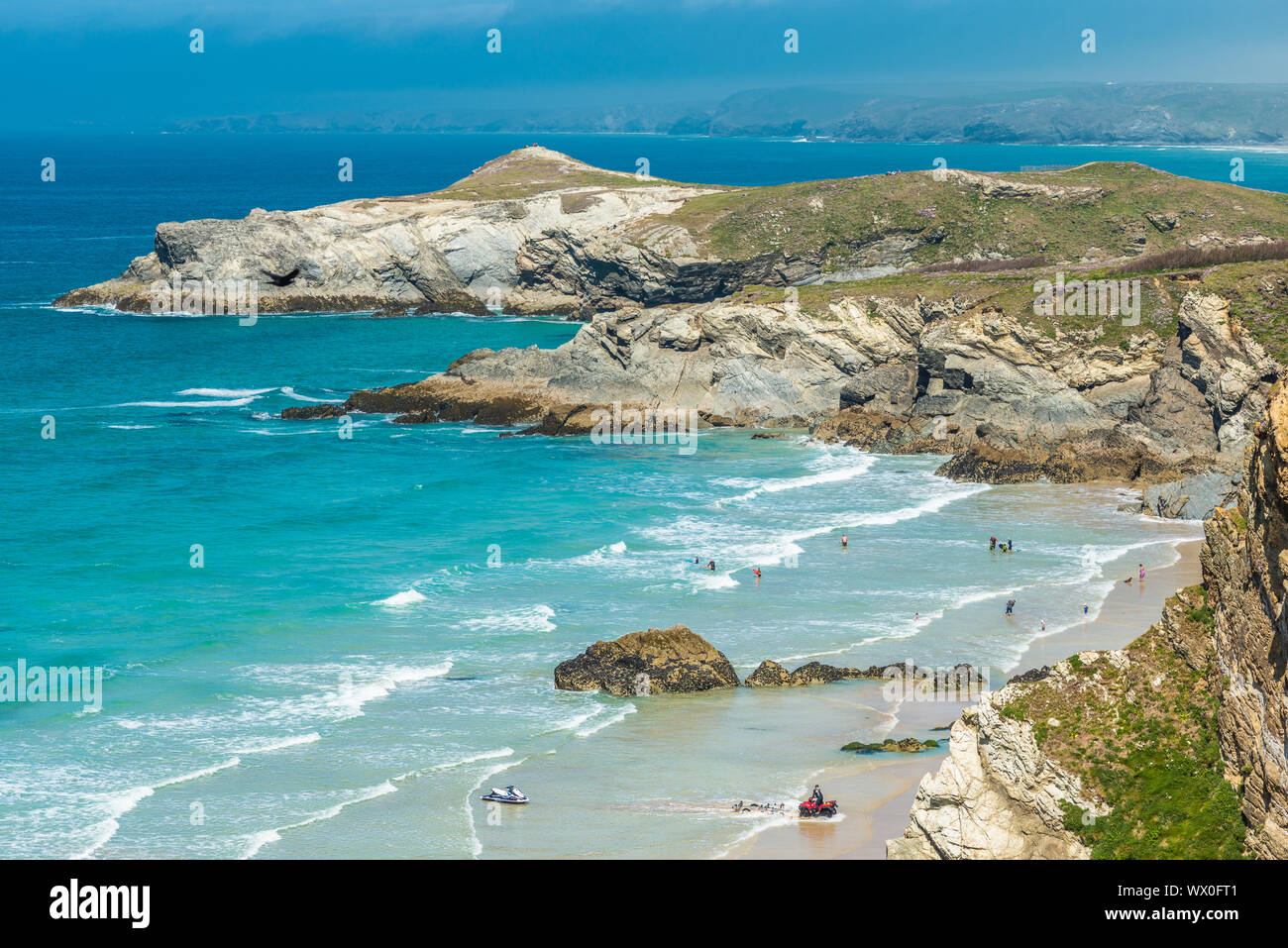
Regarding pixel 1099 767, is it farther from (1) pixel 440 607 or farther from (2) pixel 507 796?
(1) pixel 440 607

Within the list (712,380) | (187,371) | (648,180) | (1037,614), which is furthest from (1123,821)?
(648,180)

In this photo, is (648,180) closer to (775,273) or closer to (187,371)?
(775,273)

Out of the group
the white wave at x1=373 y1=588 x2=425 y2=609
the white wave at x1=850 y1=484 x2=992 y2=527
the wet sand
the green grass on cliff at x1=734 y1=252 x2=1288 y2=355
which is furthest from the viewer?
the green grass on cliff at x1=734 y1=252 x2=1288 y2=355

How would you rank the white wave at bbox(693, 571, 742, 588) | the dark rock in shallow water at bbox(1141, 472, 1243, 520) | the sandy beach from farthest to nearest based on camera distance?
the dark rock in shallow water at bbox(1141, 472, 1243, 520) → the white wave at bbox(693, 571, 742, 588) → the sandy beach

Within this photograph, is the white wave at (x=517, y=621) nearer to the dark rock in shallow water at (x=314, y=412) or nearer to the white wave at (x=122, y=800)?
the white wave at (x=122, y=800)

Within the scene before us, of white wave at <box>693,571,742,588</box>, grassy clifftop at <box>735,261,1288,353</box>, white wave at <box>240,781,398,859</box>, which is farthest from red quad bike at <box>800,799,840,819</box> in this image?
grassy clifftop at <box>735,261,1288,353</box>

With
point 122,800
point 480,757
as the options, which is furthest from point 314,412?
point 122,800

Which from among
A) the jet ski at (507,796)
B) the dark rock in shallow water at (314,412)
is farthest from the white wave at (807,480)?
the jet ski at (507,796)

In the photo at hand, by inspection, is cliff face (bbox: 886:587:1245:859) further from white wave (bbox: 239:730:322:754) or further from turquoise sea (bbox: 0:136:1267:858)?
white wave (bbox: 239:730:322:754)
